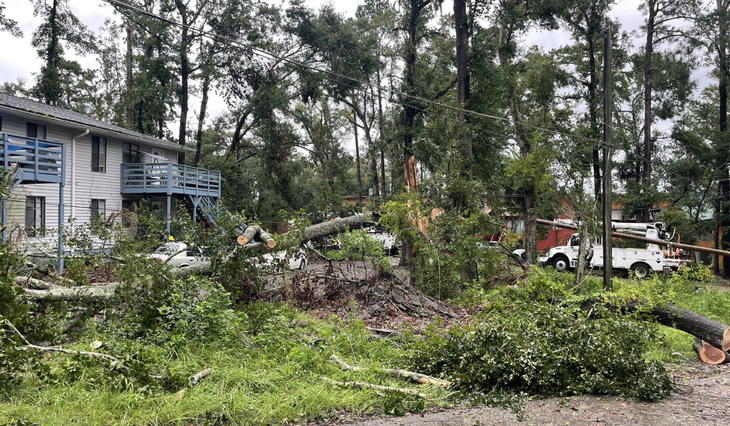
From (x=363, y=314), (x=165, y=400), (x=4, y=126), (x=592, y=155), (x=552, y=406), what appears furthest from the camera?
(x=592, y=155)

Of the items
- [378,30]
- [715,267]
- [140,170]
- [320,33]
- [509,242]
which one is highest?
[378,30]

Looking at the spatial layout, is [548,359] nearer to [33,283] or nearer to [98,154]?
[33,283]

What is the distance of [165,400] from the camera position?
4.43m

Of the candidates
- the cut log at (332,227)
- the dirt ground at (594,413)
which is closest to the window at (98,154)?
the cut log at (332,227)

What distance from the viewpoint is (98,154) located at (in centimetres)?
2016

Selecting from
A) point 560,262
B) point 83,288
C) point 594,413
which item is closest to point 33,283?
point 83,288

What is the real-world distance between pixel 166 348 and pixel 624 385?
542 centimetres

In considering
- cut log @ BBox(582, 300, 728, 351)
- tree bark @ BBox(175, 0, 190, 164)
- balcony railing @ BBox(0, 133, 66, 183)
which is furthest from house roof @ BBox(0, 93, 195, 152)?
cut log @ BBox(582, 300, 728, 351)

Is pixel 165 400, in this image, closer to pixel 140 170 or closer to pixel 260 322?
pixel 260 322

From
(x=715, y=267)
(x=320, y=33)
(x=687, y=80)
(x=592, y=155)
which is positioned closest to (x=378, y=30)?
(x=320, y=33)

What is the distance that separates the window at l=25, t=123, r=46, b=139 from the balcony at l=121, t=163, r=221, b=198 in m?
3.96

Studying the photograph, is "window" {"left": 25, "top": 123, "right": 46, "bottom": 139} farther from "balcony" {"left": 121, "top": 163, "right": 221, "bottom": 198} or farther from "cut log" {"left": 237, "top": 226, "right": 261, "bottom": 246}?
"cut log" {"left": 237, "top": 226, "right": 261, "bottom": 246}

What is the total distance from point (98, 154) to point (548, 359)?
20.4 meters

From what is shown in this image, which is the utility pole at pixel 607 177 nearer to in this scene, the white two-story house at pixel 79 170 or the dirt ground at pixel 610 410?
the dirt ground at pixel 610 410
